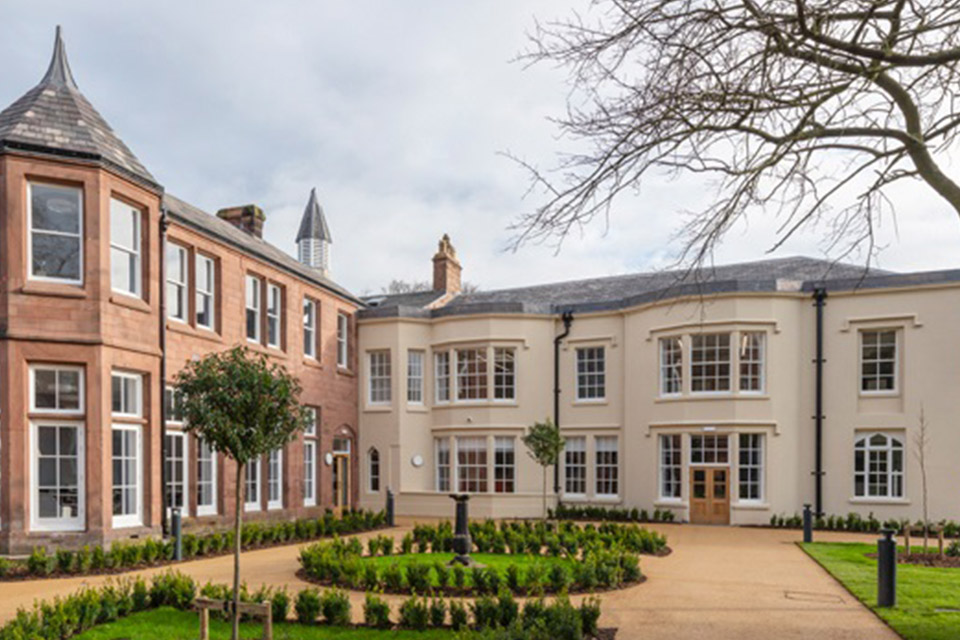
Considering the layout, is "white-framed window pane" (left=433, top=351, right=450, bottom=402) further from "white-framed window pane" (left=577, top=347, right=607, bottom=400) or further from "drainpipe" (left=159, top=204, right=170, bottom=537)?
"drainpipe" (left=159, top=204, right=170, bottom=537)

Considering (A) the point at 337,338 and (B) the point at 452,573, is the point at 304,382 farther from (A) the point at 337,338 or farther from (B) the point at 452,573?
(B) the point at 452,573

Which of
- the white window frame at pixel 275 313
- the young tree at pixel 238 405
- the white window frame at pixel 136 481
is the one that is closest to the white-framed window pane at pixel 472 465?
the white window frame at pixel 275 313

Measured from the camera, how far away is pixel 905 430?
21.1 metres

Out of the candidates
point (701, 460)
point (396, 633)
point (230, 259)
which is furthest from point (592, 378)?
point (396, 633)

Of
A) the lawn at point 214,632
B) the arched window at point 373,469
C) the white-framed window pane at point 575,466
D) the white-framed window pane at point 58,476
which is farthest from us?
the arched window at point 373,469

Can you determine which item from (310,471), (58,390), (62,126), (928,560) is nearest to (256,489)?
(310,471)

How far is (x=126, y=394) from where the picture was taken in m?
15.9

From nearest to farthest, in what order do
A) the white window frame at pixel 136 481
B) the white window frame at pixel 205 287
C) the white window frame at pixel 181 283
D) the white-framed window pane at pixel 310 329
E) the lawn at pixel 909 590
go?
1. the lawn at pixel 909 590
2. the white window frame at pixel 136 481
3. the white window frame at pixel 181 283
4. the white window frame at pixel 205 287
5. the white-framed window pane at pixel 310 329

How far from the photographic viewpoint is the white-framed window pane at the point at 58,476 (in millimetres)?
14195

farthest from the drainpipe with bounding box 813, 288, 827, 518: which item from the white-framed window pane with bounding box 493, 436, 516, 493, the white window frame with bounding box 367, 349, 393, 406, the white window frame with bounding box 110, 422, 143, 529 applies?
the white window frame with bounding box 110, 422, 143, 529

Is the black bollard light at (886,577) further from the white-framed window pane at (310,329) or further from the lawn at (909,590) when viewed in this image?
the white-framed window pane at (310,329)

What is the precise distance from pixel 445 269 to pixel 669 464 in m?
13.5

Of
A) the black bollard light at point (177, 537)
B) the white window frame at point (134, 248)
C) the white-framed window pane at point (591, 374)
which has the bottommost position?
the black bollard light at point (177, 537)

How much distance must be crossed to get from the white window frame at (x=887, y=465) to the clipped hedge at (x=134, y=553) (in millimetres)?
14532
